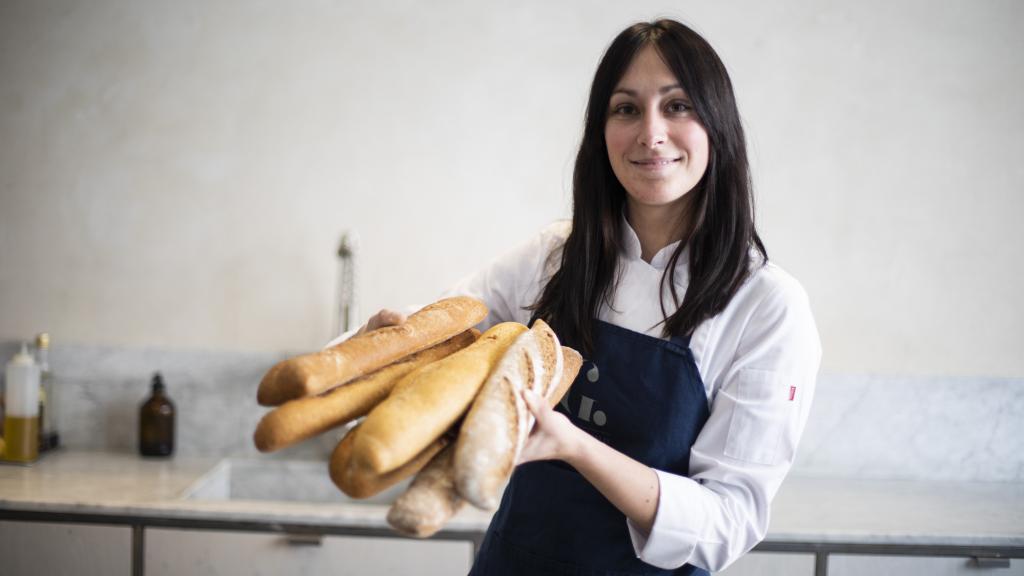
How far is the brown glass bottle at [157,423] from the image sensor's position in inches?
89.8

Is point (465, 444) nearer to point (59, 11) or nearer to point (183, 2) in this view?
point (183, 2)

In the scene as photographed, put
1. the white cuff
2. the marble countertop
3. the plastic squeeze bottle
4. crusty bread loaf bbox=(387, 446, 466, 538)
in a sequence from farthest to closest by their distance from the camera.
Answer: the plastic squeeze bottle → the marble countertop → the white cuff → crusty bread loaf bbox=(387, 446, 466, 538)

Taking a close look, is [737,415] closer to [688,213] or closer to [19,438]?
[688,213]

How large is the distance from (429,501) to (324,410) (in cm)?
16

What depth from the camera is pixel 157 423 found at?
229 cm

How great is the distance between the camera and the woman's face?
1099 millimetres

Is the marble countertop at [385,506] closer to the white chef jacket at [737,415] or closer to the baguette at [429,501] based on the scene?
the white chef jacket at [737,415]

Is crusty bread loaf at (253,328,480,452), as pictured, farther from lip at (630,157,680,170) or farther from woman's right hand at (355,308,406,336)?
lip at (630,157,680,170)

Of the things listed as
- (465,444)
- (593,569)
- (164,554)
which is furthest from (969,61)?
(164,554)

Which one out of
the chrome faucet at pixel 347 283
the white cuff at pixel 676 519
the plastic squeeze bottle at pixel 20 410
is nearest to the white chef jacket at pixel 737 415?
the white cuff at pixel 676 519

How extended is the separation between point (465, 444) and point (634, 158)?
57 centimetres

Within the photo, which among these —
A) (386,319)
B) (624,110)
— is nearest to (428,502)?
(386,319)

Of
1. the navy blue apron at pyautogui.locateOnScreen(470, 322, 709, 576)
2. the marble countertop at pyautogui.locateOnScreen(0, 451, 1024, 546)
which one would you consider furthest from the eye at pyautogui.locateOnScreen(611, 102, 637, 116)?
the marble countertop at pyautogui.locateOnScreen(0, 451, 1024, 546)

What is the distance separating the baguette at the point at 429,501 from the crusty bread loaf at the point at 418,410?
0.10ft
